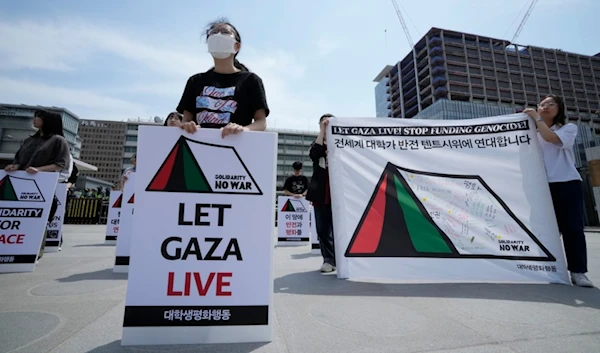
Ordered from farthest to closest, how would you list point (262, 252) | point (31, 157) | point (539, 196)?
point (31, 157)
point (539, 196)
point (262, 252)

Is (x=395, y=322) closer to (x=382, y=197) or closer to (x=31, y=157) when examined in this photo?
(x=382, y=197)

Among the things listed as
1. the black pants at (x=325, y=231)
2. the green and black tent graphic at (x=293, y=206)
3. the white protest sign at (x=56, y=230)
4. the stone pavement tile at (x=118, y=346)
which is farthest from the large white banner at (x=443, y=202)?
the white protest sign at (x=56, y=230)

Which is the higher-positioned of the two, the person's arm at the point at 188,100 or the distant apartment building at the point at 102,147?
the distant apartment building at the point at 102,147

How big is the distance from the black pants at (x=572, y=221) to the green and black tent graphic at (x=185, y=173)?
272 cm

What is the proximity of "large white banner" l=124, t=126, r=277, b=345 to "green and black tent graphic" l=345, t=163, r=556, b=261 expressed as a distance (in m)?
1.37

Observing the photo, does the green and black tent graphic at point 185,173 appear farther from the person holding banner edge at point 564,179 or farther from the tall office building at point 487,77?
the tall office building at point 487,77

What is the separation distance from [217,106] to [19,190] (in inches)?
109

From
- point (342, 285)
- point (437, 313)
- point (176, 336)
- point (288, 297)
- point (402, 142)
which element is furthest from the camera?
point (402, 142)

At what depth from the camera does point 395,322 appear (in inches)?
56.6

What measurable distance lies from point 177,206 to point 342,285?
1.52 metres

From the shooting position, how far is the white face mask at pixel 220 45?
1690 millimetres

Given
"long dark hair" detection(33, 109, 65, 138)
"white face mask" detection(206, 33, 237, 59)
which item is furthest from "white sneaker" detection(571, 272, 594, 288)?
"long dark hair" detection(33, 109, 65, 138)

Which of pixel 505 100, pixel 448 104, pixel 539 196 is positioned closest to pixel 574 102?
pixel 505 100

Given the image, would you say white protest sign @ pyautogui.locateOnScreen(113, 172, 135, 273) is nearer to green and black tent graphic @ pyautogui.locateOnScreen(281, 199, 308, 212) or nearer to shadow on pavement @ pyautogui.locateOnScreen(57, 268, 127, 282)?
shadow on pavement @ pyautogui.locateOnScreen(57, 268, 127, 282)
